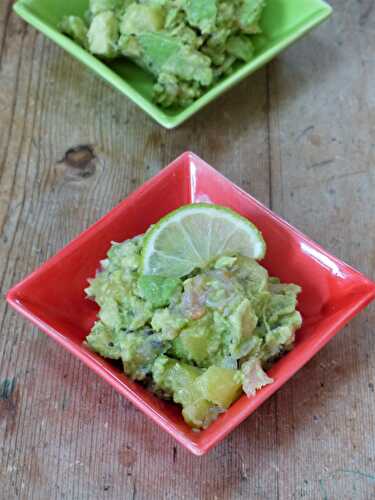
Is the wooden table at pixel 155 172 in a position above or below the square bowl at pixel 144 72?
below

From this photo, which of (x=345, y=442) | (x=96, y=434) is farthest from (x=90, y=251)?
(x=345, y=442)

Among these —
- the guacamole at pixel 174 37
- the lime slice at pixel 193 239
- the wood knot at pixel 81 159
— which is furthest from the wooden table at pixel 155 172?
the lime slice at pixel 193 239

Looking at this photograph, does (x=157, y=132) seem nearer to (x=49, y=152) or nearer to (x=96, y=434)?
(x=49, y=152)

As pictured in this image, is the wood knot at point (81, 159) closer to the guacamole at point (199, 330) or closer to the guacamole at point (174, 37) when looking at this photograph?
the guacamole at point (174, 37)

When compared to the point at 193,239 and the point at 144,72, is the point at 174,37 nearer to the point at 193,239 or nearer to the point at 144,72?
the point at 144,72

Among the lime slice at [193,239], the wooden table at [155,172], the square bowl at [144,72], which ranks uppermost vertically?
the square bowl at [144,72]

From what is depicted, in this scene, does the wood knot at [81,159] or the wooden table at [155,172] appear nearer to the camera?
the wooden table at [155,172]
